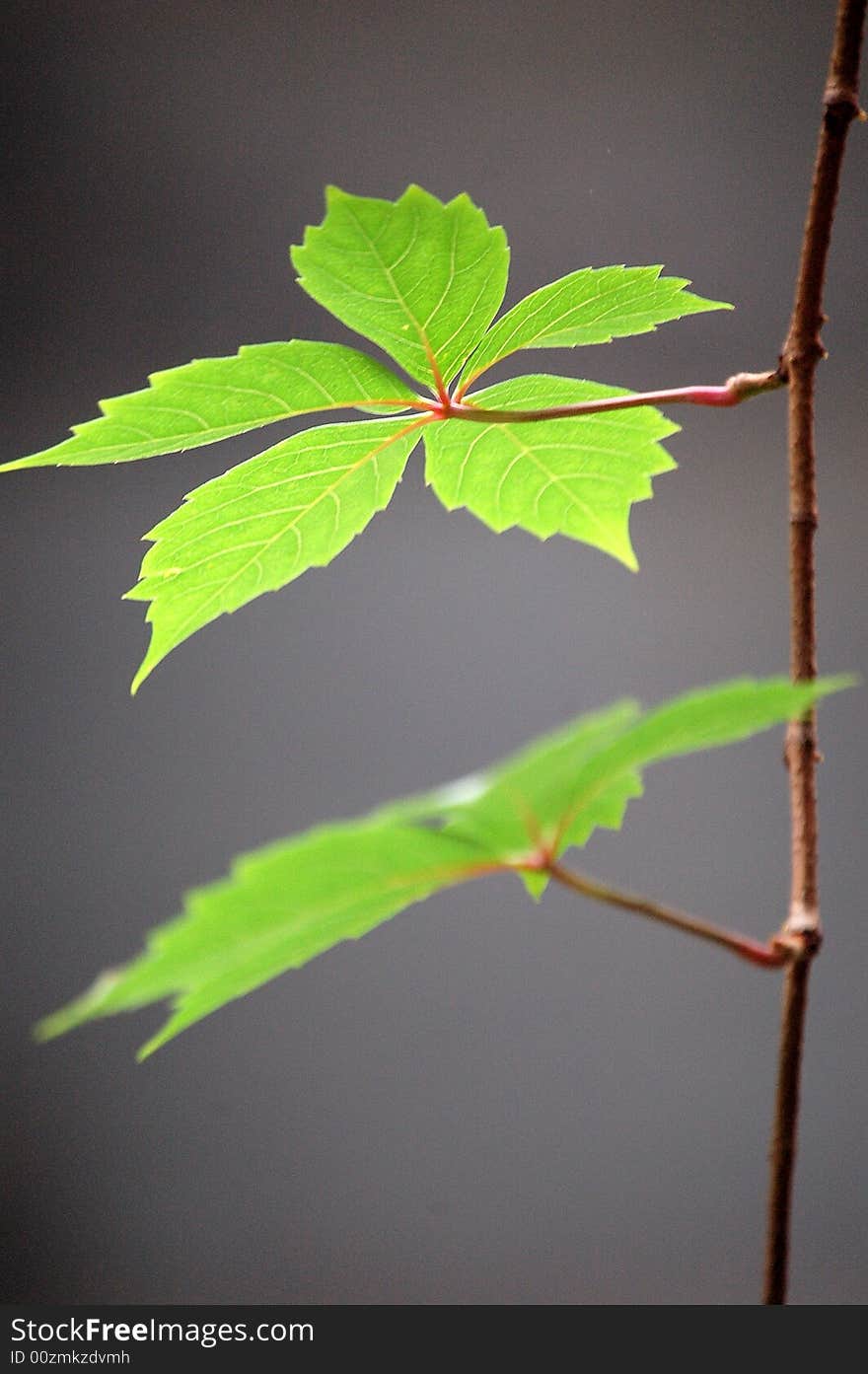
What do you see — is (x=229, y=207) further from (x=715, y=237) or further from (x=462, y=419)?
(x=462, y=419)

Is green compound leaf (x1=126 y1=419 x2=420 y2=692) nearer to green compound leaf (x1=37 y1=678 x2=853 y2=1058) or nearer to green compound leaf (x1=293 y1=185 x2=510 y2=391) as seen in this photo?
green compound leaf (x1=293 y1=185 x2=510 y2=391)

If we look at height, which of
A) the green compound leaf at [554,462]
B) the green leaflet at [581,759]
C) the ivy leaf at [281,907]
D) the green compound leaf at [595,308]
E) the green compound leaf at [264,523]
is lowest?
the ivy leaf at [281,907]

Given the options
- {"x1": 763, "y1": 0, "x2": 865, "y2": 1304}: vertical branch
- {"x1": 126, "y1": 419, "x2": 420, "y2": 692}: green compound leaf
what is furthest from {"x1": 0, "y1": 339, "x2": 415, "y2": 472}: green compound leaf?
{"x1": 763, "y1": 0, "x2": 865, "y2": 1304}: vertical branch

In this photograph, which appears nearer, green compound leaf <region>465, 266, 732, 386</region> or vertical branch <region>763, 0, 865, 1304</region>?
vertical branch <region>763, 0, 865, 1304</region>

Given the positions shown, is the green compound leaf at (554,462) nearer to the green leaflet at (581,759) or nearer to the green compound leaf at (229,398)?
the green compound leaf at (229,398)

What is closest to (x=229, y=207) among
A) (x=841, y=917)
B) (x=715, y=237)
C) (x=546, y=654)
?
(x=715, y=237)

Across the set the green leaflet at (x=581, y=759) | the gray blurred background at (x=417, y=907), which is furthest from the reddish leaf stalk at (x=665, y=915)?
the gray blurred background at (x=417, y=907)
